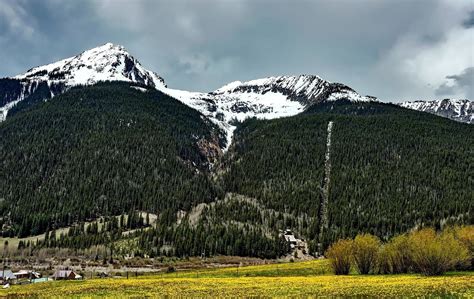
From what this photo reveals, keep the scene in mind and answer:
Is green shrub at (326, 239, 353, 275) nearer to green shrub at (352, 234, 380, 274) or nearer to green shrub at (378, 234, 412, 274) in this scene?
green shrub at (352, 234, 380, 274)

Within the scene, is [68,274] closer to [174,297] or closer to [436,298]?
[174,297]

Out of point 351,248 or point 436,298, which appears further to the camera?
point 351,248

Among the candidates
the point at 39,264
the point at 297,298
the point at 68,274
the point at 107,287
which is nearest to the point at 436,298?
the point at 297,298

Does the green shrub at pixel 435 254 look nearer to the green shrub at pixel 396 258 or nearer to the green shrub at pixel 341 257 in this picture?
the green shrub at pixel 396 258

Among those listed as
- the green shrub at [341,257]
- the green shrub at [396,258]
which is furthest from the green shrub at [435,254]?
the green shrub at [341,257]

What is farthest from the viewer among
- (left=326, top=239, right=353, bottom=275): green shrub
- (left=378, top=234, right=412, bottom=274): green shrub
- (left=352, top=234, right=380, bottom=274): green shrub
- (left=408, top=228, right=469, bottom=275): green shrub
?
(left=326, top=239, right=353, bottom=275): green shrub

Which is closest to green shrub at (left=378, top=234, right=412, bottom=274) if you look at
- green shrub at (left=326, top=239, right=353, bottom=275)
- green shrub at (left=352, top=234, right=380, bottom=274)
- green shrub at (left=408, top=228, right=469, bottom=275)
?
green shrub at (left=352, top=234, right=380, bottom=274)

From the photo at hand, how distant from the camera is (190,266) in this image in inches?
7387

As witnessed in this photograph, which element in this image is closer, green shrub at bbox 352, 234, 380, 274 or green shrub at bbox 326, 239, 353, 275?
green shrub at bbox 352, 234, 380, 274

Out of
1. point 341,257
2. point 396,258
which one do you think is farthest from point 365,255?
point 396,258

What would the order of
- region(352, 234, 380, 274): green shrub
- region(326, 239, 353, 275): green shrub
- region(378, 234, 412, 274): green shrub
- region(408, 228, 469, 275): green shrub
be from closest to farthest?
region(408, 228, 469, 275): green shrub, region(378, 234, 412, 274): green shrub, region(352, 234, 380, 274): green shrub, region(326, 239, 353, 275): green shrub

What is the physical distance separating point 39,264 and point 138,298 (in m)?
162

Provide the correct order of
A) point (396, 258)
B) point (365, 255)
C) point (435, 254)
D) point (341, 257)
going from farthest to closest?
point (341, 257)
point (365, 255)
point (396, 258)
point (435, 254)

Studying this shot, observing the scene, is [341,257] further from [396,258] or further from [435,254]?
[435,254]
